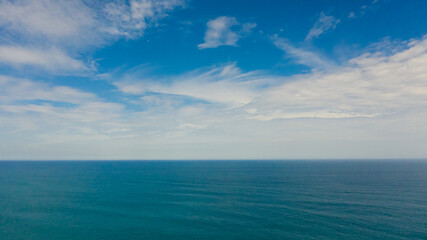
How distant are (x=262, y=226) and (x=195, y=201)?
28.2m

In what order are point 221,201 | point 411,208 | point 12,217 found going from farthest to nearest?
point 221,201 < point 411,208 < point 12,217

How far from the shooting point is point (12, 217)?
187 ft

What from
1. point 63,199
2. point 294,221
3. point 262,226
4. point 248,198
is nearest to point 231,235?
point 262,226

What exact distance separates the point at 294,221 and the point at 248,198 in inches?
994

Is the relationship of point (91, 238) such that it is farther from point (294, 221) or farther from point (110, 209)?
point (294, 221)

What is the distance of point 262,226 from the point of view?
49.4 meters

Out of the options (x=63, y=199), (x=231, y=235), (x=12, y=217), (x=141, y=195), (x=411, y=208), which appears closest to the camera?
(x=231, y=235)

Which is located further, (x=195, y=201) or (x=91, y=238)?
(x=195, y=201)

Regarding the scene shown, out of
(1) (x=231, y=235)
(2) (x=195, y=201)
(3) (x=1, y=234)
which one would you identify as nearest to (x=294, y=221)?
(1) (x=231, y=235)

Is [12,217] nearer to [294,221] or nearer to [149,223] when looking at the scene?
[149,223]

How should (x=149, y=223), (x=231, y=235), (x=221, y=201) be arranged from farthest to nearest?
(x=221, y=201), (x=149, y=223), (x=231, y=235)

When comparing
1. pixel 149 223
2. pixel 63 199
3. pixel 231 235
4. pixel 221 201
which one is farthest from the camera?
pixel 63 199

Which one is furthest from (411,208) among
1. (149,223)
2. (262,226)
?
(149,223)

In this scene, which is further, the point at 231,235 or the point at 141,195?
the point at 141,195
